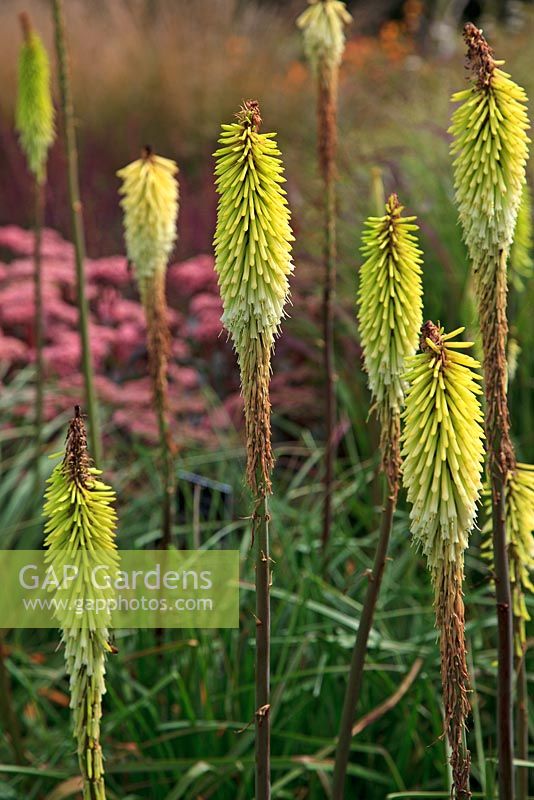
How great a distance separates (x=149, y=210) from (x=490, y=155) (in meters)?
1.50

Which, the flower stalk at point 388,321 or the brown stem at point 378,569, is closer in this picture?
the flower stalk at point 388,321

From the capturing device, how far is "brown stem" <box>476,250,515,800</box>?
6.43 feet

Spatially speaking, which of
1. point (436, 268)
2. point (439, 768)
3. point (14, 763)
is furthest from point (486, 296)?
point (436, 268)

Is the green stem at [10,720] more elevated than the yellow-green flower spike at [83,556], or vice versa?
the yellow-green flower spike at [83,556]

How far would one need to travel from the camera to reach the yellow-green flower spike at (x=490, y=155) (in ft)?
6.30

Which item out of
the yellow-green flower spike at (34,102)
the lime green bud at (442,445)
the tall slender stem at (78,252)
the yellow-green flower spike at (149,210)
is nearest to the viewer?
the lime green bud at (442,445)

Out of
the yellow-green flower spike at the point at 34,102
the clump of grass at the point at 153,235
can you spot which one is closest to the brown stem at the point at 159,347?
the clump of grass at the point at 153,235

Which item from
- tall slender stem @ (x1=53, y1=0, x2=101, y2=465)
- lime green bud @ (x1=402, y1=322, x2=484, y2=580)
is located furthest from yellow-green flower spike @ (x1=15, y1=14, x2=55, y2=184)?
lime green bud @ (x1=402, y1=322, x2=484, y2=580)

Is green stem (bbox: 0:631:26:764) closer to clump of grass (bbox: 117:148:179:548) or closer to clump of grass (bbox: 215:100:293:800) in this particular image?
clump of grass (bbox: 117:148:179:548)

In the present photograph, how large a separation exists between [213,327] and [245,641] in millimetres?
2797

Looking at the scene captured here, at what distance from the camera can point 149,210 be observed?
3.19 m

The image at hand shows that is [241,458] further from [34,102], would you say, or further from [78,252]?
[34,102]

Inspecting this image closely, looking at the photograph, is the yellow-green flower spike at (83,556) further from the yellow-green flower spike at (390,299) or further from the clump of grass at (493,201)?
the clump of grass at (493,201)

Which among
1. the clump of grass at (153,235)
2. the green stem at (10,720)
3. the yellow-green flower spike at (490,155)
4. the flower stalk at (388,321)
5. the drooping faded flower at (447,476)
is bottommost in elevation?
the green stem at (10,720)
